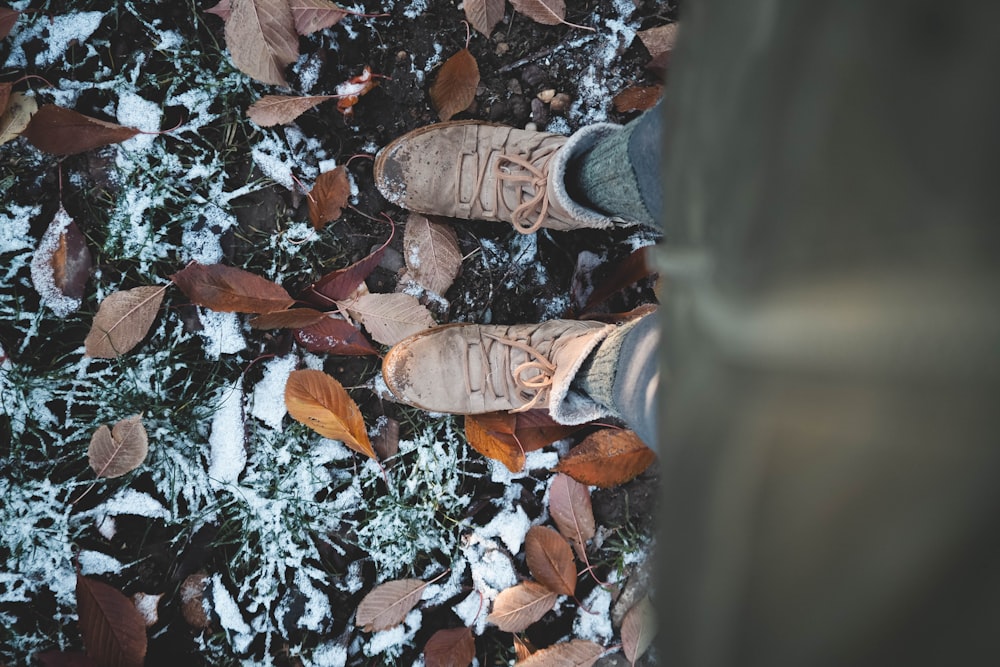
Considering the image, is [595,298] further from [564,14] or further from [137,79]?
[137,79]

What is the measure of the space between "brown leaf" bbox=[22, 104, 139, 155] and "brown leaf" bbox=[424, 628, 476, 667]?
1.25 m

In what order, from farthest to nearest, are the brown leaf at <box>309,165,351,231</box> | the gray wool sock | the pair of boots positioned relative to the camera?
1. the brown leaf at <box>309,165,351,231</box>
2. the pair of boots
3. the gray wool sock

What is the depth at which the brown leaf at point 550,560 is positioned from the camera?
1352 millimetres

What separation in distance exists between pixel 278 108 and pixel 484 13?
1.57ft

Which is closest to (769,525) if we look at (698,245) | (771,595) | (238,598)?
(771,595)

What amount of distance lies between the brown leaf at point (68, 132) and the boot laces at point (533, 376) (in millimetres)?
916

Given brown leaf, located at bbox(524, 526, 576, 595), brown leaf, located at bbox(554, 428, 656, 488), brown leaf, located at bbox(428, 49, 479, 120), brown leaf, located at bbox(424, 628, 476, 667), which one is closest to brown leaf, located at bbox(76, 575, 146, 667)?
brown leaf, located at bbox(424, 628, 476, 667)

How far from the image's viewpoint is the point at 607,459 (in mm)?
1354

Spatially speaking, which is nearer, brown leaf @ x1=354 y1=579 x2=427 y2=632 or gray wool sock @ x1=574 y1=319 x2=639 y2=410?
gray wool sock @ x1=574 y1=319 x2=639 y2=410

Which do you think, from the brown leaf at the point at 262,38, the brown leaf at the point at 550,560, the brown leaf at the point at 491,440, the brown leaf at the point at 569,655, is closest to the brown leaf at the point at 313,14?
the brown leaf at the point at 262,38

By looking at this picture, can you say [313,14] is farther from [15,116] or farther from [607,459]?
[607,459]

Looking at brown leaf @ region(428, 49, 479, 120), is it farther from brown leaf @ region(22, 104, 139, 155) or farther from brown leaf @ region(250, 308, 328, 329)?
brown leaf @ region(22, 104, 139, 155)

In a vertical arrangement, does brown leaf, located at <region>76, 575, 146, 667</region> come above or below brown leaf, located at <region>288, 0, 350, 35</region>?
below

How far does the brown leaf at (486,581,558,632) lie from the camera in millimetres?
1338
